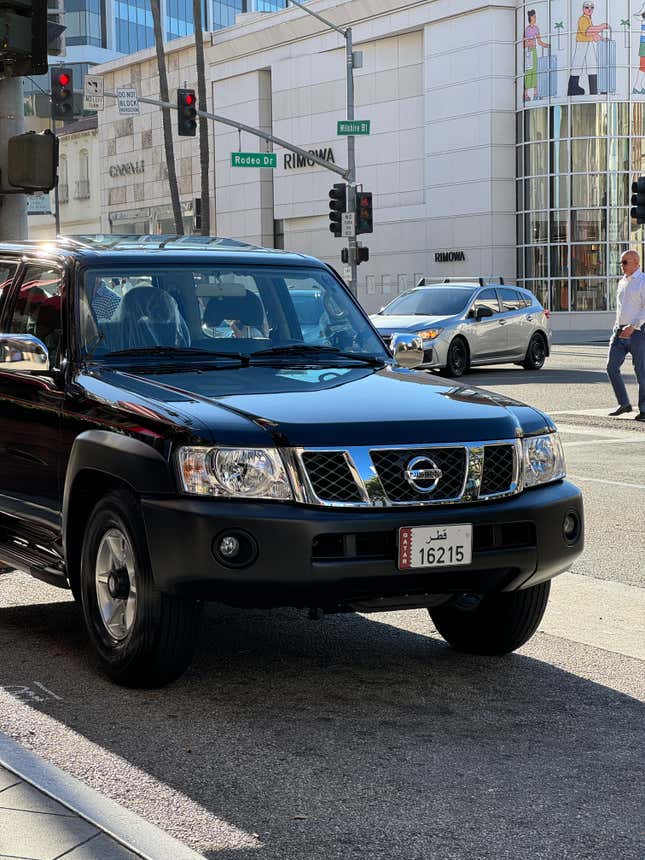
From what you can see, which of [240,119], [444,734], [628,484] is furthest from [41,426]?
[240,119]

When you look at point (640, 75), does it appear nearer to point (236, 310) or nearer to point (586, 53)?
point (586, 53)

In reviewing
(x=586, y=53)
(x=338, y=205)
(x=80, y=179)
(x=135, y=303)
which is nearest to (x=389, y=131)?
(x=586, y=53)

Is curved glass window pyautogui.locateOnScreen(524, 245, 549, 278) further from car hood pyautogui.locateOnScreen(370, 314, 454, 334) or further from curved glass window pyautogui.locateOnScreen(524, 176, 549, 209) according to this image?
car hood pyautogui.locateOnScreen(370, 314, 454, 334)

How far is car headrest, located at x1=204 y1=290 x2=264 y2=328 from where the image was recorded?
644 cm

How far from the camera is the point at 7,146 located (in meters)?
10.7

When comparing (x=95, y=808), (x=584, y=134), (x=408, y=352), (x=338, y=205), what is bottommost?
(x=95, y=808)

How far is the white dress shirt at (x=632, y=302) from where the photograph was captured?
1677 centimetres

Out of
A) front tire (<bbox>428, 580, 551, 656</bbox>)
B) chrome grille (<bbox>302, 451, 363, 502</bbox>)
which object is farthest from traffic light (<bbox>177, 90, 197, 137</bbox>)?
chrome grille (<bbox>302, 451, 363, 502</bbox>)

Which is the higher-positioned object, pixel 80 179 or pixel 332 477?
pixel 80 179

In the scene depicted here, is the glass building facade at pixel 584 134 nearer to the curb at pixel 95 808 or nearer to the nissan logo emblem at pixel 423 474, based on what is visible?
the nissan logo emblem at pixel 423 474

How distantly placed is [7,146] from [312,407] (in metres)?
6.06

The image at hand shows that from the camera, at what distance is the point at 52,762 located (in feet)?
15.3

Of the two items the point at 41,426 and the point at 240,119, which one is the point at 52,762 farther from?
the point at 240,119

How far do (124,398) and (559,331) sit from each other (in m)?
47.1
